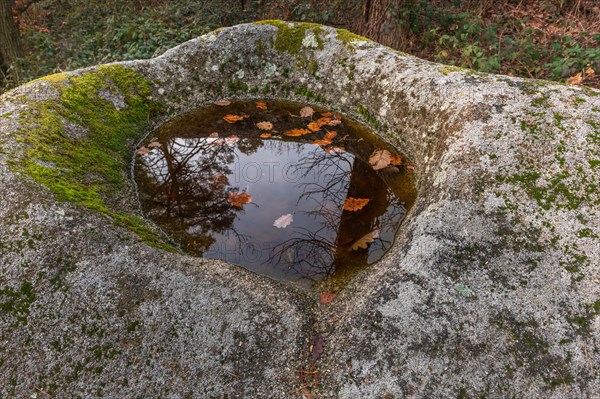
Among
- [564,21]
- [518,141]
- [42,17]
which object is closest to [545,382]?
[518,141]

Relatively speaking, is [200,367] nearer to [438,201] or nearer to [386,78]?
[438,201]

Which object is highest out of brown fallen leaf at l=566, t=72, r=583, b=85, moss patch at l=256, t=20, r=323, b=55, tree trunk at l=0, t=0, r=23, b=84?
moss patch at l=256, t=20, r=323, b=55

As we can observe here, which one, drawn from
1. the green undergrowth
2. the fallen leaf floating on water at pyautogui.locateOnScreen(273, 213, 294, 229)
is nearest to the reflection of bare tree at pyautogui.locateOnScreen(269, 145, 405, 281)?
the fallen leaf floating on water at pyautogui.locateOnScreen(273, 213, 294, 229)

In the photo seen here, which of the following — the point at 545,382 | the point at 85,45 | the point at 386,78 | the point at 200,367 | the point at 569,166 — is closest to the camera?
the point at 545,382

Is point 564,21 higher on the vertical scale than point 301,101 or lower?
higher

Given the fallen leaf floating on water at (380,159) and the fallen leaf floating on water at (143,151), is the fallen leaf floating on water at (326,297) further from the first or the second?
the fallen leaf floating on water at (143,151)

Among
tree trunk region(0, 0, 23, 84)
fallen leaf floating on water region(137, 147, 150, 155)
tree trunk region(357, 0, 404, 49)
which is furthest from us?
tree trunk region(0, 0, 23, 84)

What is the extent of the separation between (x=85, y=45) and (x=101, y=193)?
789 centimetres

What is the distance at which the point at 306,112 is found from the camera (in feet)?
14.8

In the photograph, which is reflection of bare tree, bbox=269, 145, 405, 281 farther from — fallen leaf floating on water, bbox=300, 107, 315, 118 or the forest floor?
the forest floor

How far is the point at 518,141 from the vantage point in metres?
2.68

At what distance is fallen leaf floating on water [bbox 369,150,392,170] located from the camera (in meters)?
3.57

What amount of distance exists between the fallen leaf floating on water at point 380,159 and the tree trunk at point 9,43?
8.14 metres

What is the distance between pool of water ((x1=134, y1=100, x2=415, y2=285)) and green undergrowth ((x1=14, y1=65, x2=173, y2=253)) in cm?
26
